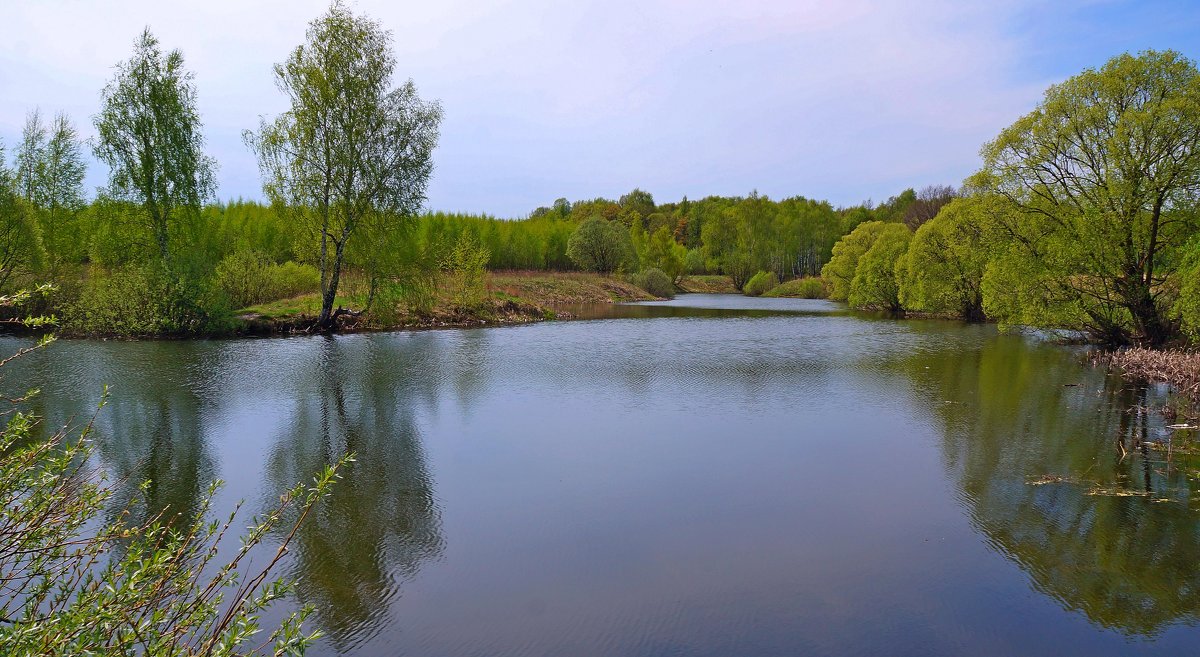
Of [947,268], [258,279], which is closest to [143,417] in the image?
[258,279]

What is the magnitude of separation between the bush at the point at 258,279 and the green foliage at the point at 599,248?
38.7m

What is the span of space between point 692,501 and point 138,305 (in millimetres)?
22649

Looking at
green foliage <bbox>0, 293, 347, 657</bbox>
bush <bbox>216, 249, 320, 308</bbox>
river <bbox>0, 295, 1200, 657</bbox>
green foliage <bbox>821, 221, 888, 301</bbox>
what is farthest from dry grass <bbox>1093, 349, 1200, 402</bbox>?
green foliage <bbox>821, 221, 888, 301</bbox>

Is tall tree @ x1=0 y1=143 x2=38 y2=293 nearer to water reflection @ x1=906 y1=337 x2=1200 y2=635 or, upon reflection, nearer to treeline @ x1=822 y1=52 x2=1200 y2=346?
water reflection @ x1=906 y1=337 x2=1200 y2=635

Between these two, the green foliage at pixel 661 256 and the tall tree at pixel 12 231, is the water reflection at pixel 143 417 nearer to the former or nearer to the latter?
the tall tree at pixel 12 231

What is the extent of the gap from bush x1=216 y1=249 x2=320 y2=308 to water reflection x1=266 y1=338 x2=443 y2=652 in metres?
16.4

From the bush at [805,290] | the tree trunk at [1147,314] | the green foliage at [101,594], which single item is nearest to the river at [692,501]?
the green foliage at [101,594]

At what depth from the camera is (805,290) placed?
222ft

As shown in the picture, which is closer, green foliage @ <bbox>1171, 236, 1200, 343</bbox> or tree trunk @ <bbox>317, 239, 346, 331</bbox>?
green foliage @ <bbox>1171, 236, 1200, 343</bbox>

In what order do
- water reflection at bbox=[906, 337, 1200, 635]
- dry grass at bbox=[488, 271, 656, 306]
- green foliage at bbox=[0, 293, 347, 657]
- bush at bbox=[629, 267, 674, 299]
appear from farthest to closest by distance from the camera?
1. bush at bbox=[629, 267, 674, 299]
2. dry grass at bbox=[488, 271, 656, 306]
3. water reflection at bbox=[906, 337, 1200, 635]
4. green foliage at bbox=[0, 293, 347, 657]

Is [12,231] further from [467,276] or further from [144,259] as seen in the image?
[467,276]

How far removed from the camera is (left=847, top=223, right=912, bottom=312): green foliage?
4356 cm

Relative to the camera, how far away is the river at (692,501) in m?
5.11

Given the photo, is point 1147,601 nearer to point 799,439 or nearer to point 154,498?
point 799,439
